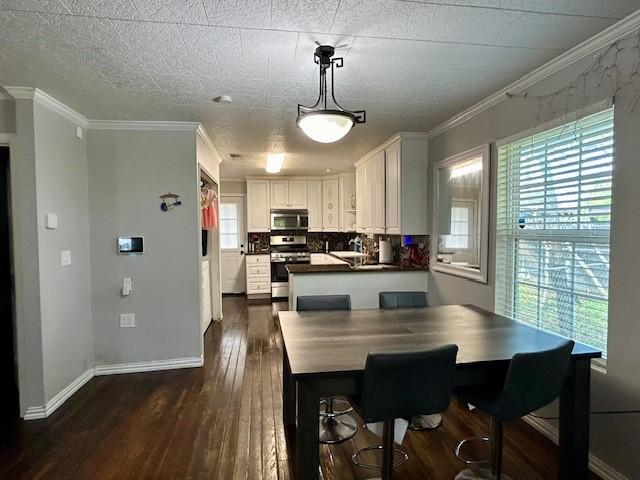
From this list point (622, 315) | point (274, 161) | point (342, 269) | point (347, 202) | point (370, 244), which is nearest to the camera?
point (622, 315)

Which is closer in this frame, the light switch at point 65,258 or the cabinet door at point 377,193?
the light switch at point 65,258

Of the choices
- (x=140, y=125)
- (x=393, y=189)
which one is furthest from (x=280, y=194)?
(x=140, y=125)

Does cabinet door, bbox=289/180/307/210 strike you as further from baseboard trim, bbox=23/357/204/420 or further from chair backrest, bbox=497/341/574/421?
chair backrest, bbox=497/341/574/421

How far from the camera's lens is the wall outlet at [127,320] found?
3561 mm

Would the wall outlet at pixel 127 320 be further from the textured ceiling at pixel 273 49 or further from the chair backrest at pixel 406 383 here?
the chair backrest at pixel 406 383

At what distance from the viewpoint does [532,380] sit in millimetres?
1660

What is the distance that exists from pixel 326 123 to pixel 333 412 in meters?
2.06

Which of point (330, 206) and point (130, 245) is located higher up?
point (330, 206)

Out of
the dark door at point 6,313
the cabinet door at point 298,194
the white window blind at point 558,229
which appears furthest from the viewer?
the cabinet door at point 298,194

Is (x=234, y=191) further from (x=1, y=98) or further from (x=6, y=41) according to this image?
(x=6, y=41)

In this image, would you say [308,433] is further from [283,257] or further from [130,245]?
[283,257]

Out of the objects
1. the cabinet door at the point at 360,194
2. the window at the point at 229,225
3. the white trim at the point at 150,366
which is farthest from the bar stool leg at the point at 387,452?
the window at the point at 229,225

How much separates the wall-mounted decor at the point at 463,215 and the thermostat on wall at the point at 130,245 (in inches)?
116

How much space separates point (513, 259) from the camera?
2812mm
